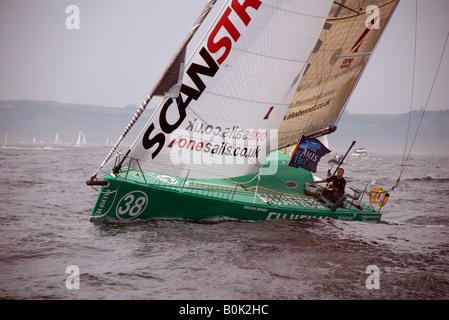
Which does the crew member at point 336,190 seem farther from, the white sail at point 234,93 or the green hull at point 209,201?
the white sail at point 234,93

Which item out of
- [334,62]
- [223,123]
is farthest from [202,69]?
[334,62]

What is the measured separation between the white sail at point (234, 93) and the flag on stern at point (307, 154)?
1425 mm

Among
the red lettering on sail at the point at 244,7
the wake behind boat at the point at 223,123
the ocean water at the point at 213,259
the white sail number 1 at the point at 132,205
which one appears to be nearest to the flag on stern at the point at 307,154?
the wake behind boat at the point at 223,123

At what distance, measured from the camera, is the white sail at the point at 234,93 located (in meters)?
8.30

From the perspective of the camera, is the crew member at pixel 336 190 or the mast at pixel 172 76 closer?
the mast at pixel 172 76

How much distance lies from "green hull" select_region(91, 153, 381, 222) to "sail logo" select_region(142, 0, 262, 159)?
0.95 m

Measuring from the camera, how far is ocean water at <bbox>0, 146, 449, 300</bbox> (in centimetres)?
592

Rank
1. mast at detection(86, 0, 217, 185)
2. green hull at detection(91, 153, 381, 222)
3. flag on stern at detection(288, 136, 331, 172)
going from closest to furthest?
mast at detection(86, 0, 217, 185) < green hull at detection(91, 153, 381, 222) < flag on stern at detection(288, 136, 331, 172)

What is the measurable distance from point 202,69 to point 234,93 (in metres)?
0.90

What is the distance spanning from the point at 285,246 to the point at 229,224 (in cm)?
162

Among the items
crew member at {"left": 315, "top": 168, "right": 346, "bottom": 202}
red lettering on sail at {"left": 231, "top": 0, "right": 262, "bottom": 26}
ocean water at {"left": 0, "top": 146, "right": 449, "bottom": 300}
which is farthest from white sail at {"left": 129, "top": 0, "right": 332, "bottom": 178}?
crew member at {"left": 315, "top": 168, "right": 346, "bottom": 202}

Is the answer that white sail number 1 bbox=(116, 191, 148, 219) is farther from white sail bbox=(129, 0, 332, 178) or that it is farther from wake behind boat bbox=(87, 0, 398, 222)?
white sail bbox=(129, 0, 332, 178)

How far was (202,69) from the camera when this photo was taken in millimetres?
8336

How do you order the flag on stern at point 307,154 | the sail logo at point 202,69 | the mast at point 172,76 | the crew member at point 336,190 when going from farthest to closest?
the crew member at point 336,190, the flag on stern at point 307,154, the sail logo at point 202,69, the mast at point 172,76
